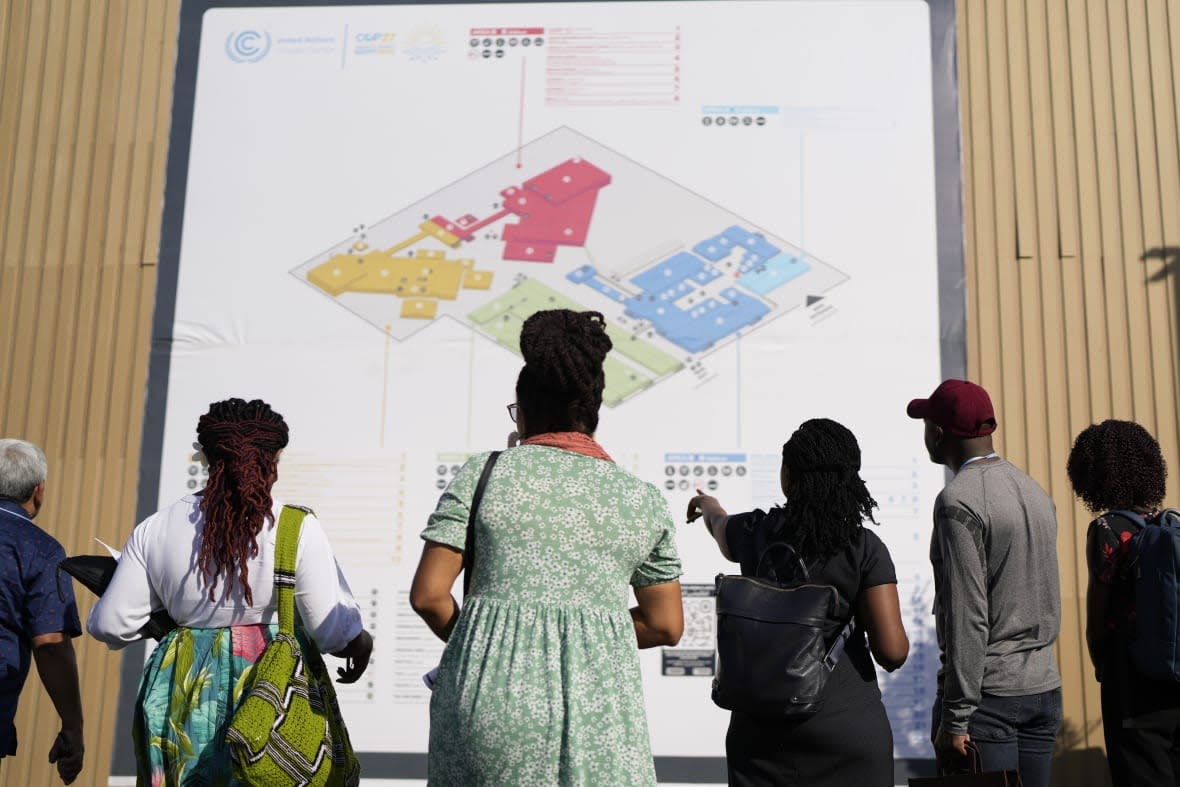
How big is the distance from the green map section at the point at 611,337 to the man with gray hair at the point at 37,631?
1.69 m

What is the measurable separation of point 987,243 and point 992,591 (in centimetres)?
184

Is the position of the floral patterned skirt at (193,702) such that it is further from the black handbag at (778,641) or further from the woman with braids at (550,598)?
the black handbag at (778,641)

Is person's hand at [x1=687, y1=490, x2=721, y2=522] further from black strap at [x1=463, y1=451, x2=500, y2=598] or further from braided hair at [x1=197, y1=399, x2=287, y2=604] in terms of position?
braided hair at [x1=197, y1=399, x2=287, y2=604]

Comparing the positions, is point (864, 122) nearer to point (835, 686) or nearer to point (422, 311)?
point (422, 311)

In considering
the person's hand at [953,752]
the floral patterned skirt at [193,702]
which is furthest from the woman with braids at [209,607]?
the person's hand at [953,752]

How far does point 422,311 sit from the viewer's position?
3.90m

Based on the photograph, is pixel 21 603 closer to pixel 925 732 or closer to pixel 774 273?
pixel 774 273

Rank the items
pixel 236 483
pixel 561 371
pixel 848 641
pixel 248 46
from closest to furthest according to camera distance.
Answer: pixel 561 371 → pixel 236 483 → pixel 848 641 → pixel 248 46

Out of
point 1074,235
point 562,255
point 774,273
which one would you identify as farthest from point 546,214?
point 1074,235

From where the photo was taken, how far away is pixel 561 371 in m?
1.80

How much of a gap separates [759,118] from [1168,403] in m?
1.72

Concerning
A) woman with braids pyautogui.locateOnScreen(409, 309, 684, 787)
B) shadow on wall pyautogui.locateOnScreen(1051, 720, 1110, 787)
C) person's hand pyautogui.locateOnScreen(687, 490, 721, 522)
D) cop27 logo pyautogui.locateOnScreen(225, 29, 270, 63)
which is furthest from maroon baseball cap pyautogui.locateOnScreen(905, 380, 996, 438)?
cop27 logo pyautogui.locateOnScreen(225, 29, 270, 63)

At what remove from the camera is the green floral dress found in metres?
1.63

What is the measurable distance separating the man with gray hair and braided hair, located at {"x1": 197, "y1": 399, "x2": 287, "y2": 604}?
69cm
